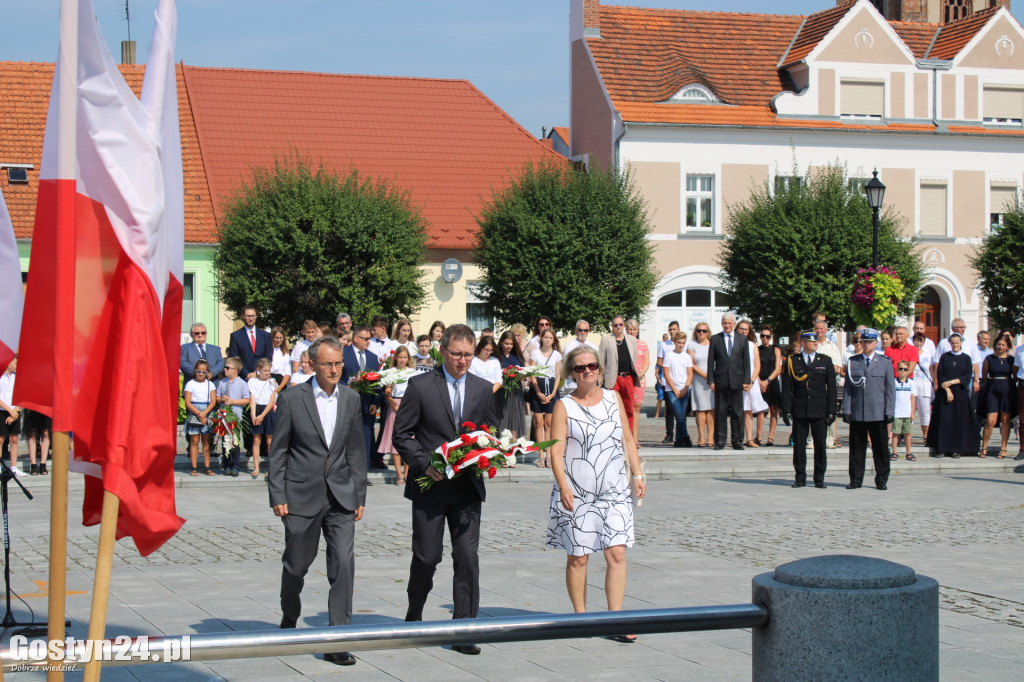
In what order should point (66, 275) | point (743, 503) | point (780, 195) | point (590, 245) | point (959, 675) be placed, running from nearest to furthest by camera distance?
point (66, 275)
point (959, 675)
point (743, 503)
point (590, 245)
point (780, 195)

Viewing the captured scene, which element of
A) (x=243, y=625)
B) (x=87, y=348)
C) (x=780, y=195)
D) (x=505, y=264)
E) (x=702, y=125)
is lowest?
(x=243, y=625)

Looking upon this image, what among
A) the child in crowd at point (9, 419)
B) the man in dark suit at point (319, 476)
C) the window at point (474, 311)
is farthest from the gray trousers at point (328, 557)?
the window at point (474, 311)

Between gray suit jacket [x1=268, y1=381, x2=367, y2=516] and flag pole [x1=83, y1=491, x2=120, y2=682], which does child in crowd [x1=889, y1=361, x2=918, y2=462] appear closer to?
gray suit jacket [x1=268, y1=381, x2=367, y2=516]

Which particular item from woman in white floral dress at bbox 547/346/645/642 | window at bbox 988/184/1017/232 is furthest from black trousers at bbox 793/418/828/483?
window at bbox 988/184/1017/232

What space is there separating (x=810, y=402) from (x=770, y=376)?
15.4ft

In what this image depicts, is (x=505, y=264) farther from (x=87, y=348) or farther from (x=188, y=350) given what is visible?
(x=87, y=348)

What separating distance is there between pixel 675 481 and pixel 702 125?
23.9 metres

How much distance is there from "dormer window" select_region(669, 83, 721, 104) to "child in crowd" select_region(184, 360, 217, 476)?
2615cm

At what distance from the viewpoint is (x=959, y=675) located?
665cm

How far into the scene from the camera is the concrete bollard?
3.64 meters

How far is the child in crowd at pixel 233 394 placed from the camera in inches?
659

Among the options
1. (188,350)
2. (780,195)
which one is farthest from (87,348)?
(780,195)

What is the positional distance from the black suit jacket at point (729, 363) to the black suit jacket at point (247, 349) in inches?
275

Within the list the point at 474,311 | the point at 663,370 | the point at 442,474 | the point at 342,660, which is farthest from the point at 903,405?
the point at 474,311
